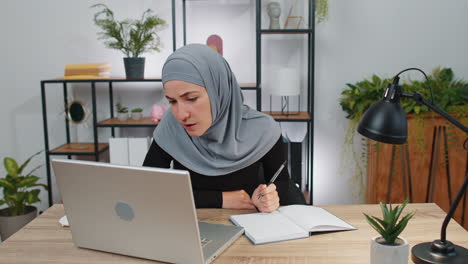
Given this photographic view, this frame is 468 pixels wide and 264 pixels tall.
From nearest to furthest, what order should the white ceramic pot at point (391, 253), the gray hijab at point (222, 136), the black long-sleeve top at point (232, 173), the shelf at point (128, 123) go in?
the white ceramic pot at point (391, 253), the gray hijab at point (222, 136), the black long-sleeve top at point (232, 173), the shelf at point (128, 123)

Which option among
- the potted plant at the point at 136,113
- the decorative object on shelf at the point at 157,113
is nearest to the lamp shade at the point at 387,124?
the decorative object on shelf at the point at 157,113

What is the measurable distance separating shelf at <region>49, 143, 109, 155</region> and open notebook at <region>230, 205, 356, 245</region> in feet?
5.68

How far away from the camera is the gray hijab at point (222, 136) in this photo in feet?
5.47

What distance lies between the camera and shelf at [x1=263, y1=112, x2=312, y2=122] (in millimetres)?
2836

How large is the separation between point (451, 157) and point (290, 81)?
1075 mm

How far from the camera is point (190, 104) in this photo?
1521 millimetres

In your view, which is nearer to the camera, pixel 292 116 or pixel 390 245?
pixel 390 245

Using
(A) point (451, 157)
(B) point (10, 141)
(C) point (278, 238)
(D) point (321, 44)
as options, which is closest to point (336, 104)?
(D) point (321, 44)

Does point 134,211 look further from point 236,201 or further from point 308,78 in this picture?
point 308,78

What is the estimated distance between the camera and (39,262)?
44.8 inches

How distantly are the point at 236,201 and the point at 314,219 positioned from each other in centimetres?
31

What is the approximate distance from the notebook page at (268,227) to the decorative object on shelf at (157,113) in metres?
1.61

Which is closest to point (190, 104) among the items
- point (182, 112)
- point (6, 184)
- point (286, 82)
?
point (182, 112)

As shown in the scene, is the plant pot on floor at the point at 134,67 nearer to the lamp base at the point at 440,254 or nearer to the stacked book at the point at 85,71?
the stacked book at the point at 85,71
